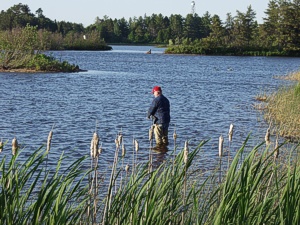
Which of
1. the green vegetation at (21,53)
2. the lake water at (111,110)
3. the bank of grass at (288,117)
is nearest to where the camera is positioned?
the bank of grass at (288,117)

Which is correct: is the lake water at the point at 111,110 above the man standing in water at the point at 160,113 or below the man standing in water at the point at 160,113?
below

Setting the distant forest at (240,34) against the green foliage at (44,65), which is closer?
the green foliage at (44,65)

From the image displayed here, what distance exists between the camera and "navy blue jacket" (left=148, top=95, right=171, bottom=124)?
57.4 feet

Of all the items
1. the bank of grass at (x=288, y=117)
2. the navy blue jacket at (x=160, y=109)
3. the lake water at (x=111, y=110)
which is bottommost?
the lake water at (x=111, y=110)

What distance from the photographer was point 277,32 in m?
121

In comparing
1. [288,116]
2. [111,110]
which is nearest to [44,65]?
[111,110]

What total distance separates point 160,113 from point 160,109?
145 mm

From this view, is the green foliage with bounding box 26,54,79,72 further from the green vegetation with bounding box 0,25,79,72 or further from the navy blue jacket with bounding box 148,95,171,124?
the navy blue jacket with bounding box 148,95,171,124

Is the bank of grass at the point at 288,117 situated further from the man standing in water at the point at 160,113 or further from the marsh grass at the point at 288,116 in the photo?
the man standing in water at the point at 160,113

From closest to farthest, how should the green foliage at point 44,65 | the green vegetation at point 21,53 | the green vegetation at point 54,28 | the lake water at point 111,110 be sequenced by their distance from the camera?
1. the lake water at point 111,110
2. the green vegetation at point 21,53
3. the green foliage at point 44,65
4. the green vegetation at point 54,28

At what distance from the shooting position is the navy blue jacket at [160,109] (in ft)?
57.4

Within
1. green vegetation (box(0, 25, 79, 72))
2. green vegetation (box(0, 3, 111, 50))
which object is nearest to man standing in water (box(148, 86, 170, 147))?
green vegetation (box(0, 25, 79, 72))

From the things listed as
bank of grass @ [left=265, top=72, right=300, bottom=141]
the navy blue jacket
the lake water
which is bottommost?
the lake water

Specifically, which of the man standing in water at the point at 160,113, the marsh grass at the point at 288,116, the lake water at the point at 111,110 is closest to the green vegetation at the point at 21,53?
the lake water at the point at 111,110
